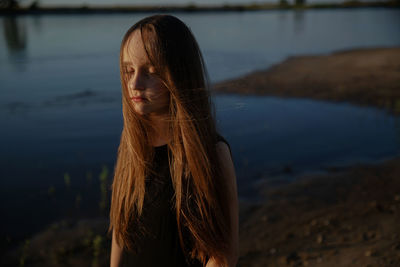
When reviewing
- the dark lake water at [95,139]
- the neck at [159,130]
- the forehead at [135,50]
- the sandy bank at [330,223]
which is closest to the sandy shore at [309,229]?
the sandy bank at [330,223]

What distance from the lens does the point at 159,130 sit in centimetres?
176

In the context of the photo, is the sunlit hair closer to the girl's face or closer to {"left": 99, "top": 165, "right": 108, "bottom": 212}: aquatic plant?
the girl's face

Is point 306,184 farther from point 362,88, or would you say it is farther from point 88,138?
point 362,88

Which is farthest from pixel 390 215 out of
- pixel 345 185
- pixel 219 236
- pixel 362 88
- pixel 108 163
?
pixel 362 88

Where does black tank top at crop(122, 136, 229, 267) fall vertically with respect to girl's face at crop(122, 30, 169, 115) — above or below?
below

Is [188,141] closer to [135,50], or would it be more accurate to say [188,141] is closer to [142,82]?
[142,82]

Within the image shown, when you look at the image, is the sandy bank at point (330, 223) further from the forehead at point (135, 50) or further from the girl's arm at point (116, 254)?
the forehead at point (135, 50)

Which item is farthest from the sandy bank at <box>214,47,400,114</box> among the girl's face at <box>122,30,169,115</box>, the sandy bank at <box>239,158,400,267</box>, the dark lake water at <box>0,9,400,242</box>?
the girl's face at <box>122,30,169,115</box>

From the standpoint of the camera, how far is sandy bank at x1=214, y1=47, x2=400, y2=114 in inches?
478

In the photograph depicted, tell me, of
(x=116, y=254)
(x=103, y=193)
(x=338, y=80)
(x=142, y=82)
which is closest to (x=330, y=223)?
(x=103, y=193)

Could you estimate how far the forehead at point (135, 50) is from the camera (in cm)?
160

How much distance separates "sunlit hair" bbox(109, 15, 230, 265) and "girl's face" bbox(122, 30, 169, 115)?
28mm

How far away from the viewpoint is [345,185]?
6.22 metres

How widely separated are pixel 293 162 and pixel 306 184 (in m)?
1.03
